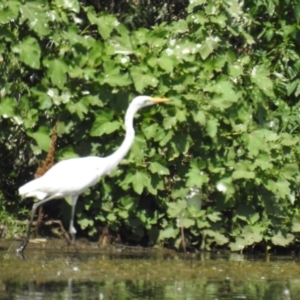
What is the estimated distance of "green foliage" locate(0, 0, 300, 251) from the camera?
34.3 feet

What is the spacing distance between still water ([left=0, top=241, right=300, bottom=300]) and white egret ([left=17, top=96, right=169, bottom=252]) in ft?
2.07

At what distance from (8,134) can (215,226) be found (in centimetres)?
242

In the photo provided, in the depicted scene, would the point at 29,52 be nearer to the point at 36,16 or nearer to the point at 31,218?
the point at 36,16

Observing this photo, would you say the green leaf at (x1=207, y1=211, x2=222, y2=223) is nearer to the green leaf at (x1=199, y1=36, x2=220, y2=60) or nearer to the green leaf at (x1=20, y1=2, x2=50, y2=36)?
the green leaf at (x1=199, y1=36, x2=220, y2=60)

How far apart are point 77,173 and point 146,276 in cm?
146

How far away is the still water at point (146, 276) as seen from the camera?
824cm

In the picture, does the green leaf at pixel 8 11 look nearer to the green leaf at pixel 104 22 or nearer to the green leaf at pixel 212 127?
the green leaf at pixel 104 22

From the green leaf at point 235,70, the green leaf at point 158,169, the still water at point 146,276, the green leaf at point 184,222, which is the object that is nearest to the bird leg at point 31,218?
the still water at point 146,276

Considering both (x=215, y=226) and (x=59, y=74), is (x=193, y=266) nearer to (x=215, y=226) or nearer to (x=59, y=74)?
(x=215, y=226)

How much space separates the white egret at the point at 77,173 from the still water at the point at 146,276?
2.07 ft

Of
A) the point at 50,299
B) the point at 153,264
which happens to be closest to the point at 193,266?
the point at 153,264

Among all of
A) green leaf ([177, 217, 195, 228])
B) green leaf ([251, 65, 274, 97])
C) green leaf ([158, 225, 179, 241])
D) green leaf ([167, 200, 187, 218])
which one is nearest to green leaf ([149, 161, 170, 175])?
green leaf ([167, 200, 187, 218])

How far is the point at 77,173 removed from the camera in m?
10.1

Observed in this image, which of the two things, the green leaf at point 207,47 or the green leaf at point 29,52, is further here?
the green leaf at point 207,47
